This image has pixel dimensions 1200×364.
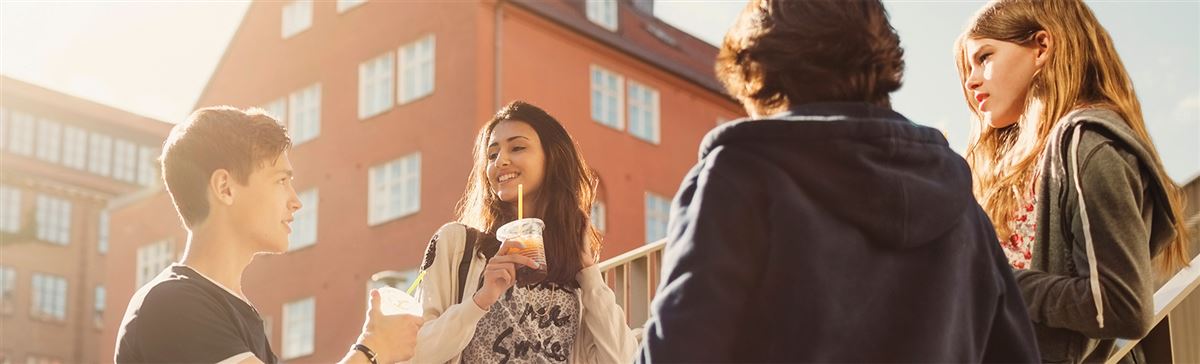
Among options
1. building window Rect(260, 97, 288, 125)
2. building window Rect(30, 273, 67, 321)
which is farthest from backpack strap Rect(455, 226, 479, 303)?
building window Rect(30, 273, 67, 321)

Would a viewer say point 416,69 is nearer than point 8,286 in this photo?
Yes

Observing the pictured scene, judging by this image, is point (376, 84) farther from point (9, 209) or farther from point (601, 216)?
point (9, 209)

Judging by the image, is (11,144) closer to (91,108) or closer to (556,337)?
(91,108)

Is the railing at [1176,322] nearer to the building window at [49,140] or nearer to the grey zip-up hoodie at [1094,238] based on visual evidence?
the grey zip-up hoodie at [1094,238]

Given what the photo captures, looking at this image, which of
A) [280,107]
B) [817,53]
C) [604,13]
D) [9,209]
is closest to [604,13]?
[604,13]

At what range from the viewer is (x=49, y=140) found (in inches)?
1892

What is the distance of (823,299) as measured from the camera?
2.21 meters

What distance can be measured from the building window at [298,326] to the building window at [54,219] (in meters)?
24.6

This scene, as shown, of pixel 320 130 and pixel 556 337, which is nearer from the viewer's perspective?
pixel 556 337

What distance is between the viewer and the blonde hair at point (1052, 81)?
297 centimetres

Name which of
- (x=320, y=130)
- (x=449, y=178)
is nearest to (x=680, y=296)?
(x=449, y=178)

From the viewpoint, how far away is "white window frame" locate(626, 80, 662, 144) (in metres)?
26.3

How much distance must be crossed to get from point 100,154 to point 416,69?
96.2 feet

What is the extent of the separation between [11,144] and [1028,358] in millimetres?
49381
